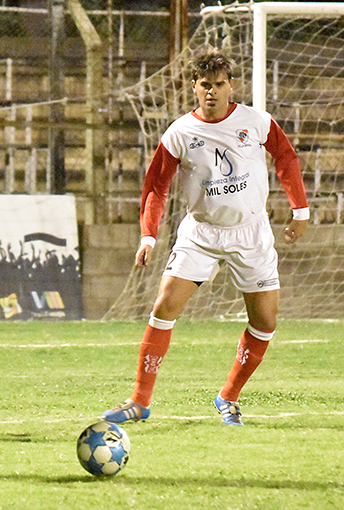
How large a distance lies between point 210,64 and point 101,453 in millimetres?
1868

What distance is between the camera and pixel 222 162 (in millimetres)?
4355

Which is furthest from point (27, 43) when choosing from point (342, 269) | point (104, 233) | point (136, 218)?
point (342, 269)

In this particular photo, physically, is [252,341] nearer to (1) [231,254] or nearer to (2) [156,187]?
(1) [231,254]

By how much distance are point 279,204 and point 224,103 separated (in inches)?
300

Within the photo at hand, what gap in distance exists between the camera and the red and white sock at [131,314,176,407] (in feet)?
14.1

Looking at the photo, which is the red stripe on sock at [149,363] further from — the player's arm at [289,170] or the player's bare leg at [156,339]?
the player's arm at [289,170]

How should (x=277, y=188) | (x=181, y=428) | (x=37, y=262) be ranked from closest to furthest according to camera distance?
(x=181, y=428) < (x=37, y=262) < (x=277, y=188)

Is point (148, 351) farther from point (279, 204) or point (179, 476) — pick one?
point (279, 204)

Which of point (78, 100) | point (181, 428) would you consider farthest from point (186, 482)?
point (78, 100)

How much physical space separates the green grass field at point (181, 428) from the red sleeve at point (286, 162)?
108 cm

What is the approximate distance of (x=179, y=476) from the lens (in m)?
3.24

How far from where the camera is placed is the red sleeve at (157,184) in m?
4.38

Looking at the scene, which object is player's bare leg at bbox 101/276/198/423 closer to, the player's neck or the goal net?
the player's neck

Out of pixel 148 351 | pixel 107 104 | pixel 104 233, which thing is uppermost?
pixel 107 104
